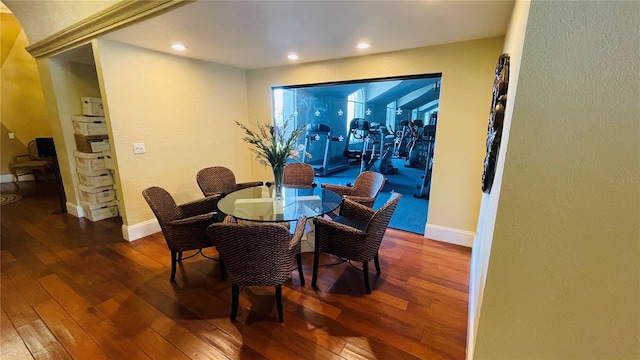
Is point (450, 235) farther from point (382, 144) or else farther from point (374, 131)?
point (374, 131)

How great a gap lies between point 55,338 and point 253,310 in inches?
52.2

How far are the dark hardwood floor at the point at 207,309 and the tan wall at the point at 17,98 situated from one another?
187 inches

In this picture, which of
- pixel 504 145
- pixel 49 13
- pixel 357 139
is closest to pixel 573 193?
pixel 504 145

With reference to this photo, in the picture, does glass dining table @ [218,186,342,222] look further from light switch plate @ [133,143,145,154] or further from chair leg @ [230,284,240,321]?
light switch plate @ [133,143,145,154]

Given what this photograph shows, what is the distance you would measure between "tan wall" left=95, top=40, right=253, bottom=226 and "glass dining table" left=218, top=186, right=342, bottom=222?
1.37m

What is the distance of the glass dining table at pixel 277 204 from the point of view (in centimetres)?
228

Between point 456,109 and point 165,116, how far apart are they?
3.61 metres

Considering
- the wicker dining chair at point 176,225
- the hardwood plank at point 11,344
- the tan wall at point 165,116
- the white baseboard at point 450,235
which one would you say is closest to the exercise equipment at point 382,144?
the white baseboard at point 450,235

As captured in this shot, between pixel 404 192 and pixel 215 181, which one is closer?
pixel 215 181

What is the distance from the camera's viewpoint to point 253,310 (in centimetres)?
206

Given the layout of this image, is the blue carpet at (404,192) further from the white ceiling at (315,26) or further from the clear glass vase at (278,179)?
the white ceiling at (315,26)

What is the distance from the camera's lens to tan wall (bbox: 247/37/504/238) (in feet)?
8.91

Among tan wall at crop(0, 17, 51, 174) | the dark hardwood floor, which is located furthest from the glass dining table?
tan wall at crop(0, 17, 51, 174)

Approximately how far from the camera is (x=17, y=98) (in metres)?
5.89
